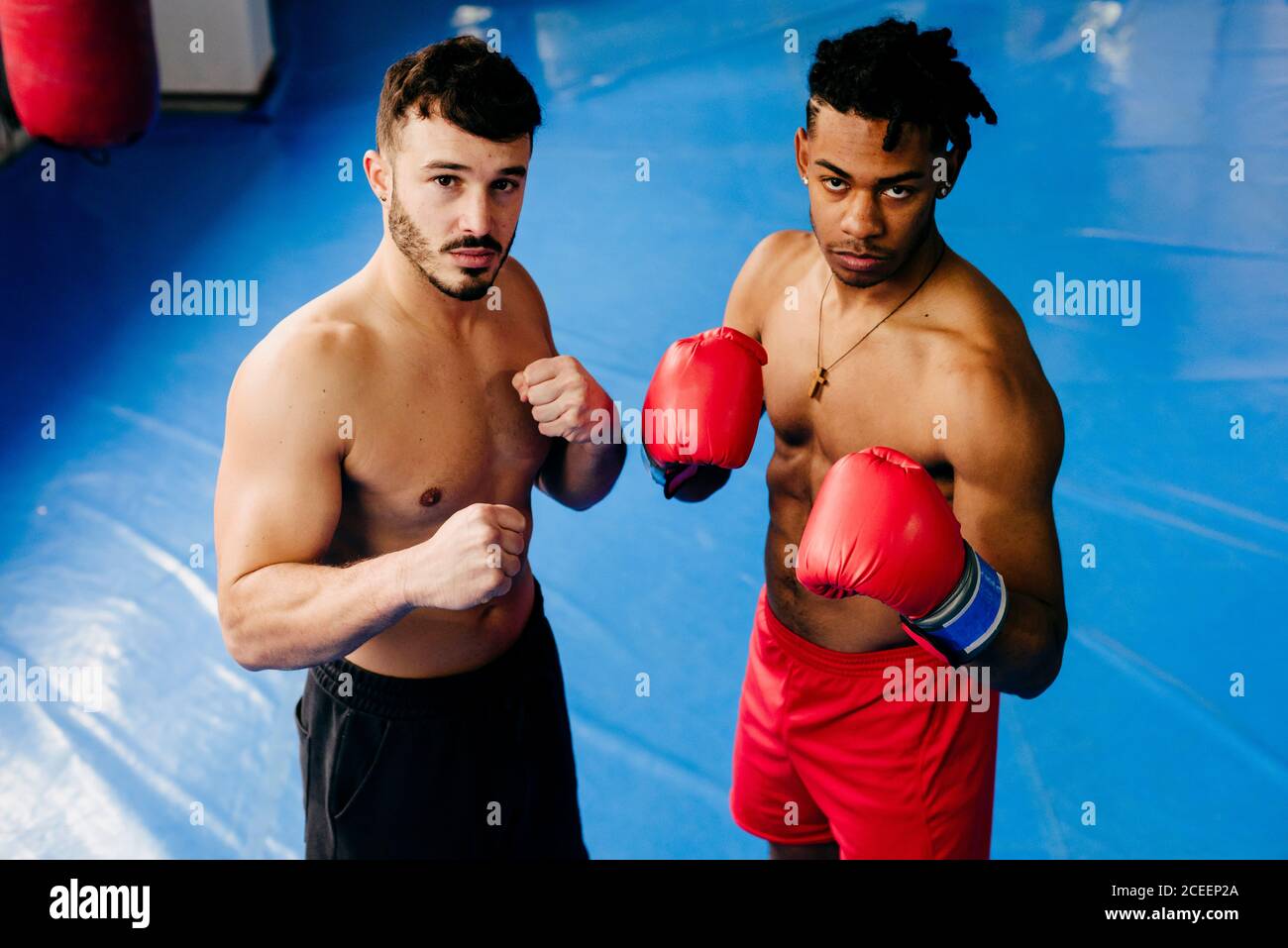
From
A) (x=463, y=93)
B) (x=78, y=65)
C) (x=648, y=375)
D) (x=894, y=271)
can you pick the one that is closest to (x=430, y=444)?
(x=463, y=93)

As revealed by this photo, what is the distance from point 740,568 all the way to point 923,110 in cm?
208

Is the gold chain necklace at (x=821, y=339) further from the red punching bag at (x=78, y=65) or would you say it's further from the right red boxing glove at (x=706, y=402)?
the red punching bag at (x=78, y=65)

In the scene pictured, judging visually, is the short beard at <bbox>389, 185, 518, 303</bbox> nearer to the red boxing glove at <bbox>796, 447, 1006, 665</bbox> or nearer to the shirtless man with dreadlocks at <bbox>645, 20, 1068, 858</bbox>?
the shirtless man with dreadlocks at <bbox>645, 20, 1068, 858</bbox>

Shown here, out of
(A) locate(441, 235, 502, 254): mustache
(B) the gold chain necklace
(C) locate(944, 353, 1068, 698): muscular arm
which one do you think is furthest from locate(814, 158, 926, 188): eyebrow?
(A) locate(441, 235, 502, 254): mustache

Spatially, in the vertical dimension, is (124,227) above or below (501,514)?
above

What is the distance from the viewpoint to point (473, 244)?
1854 mm

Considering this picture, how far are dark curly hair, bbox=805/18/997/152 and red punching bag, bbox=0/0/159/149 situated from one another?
3383 mm

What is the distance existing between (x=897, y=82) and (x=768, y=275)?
20.1 inches

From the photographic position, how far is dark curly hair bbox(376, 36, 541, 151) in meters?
1.82

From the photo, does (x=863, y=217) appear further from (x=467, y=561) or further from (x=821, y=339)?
(x=467, y=561)

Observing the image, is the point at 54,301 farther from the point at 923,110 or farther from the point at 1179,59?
the point at 1179,59

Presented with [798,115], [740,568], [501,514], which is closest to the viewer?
[501,514]

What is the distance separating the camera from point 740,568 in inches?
149
